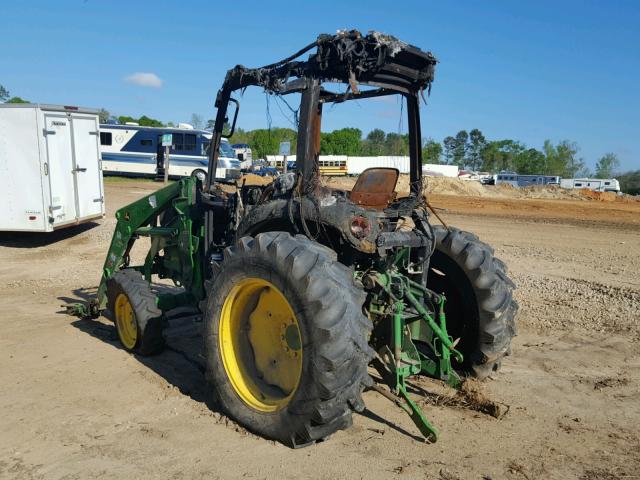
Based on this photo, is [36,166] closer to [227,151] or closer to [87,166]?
[87,166]

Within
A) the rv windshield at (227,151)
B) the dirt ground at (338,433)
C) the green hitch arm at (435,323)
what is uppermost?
the rv windshield at (227,151)

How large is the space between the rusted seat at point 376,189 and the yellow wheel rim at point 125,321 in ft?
8.75

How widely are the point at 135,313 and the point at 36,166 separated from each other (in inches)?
306

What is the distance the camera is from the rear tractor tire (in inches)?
224

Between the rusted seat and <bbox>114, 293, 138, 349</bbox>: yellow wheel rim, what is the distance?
2.67 m

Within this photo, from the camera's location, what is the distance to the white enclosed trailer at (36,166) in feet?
39.0

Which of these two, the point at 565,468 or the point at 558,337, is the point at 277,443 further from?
the point at 558,337

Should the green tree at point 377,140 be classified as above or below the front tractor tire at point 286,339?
above

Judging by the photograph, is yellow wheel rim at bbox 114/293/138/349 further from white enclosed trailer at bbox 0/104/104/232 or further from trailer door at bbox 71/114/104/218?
trailer door at bbox 71/114/104/218

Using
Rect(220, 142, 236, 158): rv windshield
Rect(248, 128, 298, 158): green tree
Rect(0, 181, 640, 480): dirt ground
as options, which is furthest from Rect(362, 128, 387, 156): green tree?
Rect(220, 142, 236, 158): rv windshield

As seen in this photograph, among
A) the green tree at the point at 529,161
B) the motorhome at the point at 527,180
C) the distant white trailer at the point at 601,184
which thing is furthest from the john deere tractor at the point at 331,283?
the green tree at the point at 529,161

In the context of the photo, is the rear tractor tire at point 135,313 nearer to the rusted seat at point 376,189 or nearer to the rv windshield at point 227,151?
the rusted seat at point 376,189

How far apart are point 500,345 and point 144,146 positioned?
27.8 meters

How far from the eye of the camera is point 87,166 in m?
13.3
